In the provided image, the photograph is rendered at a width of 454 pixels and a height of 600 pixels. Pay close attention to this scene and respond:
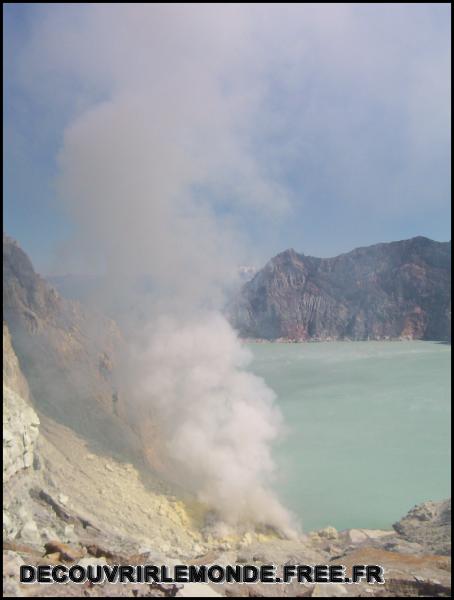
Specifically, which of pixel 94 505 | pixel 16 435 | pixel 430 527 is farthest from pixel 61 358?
pixel 430 527

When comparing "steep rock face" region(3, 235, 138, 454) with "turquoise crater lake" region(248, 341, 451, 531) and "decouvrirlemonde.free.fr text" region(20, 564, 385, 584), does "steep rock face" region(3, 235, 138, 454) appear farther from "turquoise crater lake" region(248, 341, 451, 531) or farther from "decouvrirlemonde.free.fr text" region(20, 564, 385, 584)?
"decouvrirlemonde.free.fr text" region(20, 564, 385, 584)

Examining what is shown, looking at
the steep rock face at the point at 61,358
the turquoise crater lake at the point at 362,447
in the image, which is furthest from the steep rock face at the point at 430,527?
the steep rock face at the point at 61,358

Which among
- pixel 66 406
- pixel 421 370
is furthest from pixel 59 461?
pixel 421 370

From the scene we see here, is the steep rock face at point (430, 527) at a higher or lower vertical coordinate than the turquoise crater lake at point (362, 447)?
lower

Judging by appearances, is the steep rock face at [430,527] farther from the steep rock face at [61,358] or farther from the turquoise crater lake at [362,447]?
the steep rock face at [61,358]

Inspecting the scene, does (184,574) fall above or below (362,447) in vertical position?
below

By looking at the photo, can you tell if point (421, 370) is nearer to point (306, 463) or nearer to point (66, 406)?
point (306, 463)

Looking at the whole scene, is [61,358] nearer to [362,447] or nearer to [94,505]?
[94,505]

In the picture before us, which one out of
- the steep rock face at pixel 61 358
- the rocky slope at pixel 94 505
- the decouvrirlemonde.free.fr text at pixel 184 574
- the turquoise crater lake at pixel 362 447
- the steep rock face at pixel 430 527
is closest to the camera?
the decouvrirlemonde.free.fr text at pixel 184 574
